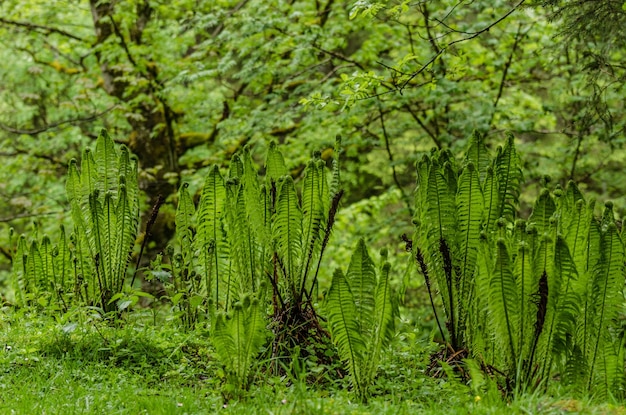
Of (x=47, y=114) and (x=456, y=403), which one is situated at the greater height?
(x=47, y=114)

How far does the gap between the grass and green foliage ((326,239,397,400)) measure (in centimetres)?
17

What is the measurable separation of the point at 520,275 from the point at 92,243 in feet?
8.82

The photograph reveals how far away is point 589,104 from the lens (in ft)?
17.9

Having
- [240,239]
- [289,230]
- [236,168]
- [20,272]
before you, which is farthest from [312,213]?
[20,272]

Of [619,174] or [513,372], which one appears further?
[619,174]

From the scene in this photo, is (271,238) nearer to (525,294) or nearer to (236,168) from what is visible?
(236,168)

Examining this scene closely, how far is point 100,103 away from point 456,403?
8.96m

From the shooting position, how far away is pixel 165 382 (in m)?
3.19

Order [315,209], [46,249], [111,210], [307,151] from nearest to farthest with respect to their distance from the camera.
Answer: [315,209]
[111,210]
[46,249]
[307,151]

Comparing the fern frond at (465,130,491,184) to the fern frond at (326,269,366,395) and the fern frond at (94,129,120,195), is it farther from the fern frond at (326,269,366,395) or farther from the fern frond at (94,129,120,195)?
the fern frond at (94,129,120,195)

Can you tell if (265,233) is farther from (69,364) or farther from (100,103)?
(100,103)

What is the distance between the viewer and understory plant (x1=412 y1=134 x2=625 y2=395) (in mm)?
2803

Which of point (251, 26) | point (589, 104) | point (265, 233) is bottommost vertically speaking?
point (265, 233)

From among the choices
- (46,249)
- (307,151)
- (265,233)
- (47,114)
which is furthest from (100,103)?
(265,233)
